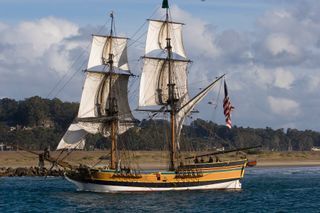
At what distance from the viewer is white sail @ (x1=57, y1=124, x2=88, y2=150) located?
8844 cm

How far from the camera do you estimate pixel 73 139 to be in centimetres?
8906

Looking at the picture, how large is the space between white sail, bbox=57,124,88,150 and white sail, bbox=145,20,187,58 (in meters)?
11.9

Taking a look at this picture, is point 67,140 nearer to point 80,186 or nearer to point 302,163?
point 80,186

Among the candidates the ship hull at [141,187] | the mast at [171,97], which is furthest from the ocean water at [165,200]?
the mast at [171,97]

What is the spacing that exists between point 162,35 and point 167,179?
57.0 feet

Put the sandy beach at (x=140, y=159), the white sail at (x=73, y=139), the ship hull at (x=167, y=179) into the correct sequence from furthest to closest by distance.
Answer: the sandy beach at (x=140, y=159) < the white sail at (x=73, y=139) < the ship hull at (x=167, y=179)

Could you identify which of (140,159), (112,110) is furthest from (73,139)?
(140,159)

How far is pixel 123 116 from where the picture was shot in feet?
308

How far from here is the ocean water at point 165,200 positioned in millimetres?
70750

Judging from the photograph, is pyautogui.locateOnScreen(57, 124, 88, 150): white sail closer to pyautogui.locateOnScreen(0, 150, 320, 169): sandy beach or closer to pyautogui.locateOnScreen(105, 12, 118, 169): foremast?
pyautogui.locateOnScreen(105, 12, 118, 169): foremast

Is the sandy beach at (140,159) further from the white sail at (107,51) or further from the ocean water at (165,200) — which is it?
the ocean water at (165,200)

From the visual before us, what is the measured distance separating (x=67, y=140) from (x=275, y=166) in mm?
79627

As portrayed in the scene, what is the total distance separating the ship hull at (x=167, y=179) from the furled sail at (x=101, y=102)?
23.1ft

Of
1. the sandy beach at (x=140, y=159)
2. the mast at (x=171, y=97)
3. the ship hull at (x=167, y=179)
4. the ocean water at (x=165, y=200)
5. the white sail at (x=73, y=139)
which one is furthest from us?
the sandy beach at (x=140, y=159)
